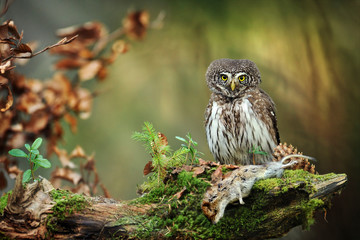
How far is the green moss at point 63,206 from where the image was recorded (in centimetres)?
153

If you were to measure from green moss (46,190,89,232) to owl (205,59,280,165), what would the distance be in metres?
1.10

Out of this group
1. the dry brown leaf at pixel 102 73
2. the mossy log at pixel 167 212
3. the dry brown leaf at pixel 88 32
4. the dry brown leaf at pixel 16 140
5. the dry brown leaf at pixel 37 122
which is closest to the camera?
the mossy log at pixel 167 212

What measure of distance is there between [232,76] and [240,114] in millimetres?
235

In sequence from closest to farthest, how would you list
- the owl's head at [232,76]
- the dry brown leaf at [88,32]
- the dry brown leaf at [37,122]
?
1. the owl's head at [232,76]
2. the dry brown leaf at [37,122]
3. the dry brown leaf at [88,32]

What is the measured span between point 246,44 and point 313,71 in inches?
27.3

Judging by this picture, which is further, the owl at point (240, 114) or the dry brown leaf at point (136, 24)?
the dry brown leaf at point (136, 24)

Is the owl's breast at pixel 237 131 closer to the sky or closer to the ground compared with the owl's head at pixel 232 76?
closer to the ground

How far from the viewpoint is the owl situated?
2.37 m

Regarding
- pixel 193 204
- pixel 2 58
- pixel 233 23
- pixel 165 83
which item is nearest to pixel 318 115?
pixel 233 23

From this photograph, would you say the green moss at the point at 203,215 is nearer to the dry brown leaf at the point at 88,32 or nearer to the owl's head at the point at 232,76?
the owl's head at the point at 232,76

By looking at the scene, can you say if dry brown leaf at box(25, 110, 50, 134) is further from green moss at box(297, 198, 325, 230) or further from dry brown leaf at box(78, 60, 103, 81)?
green moss at box(297, 198, 325, 230)

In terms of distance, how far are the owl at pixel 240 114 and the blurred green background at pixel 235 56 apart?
112 cm

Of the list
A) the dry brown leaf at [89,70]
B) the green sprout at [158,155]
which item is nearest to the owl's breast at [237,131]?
the green sprout at [158,155]

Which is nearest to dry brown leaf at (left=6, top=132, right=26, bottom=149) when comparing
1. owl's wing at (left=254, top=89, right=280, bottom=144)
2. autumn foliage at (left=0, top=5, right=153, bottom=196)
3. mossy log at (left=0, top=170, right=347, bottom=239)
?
autumn foliage at (left=0, top=5, right=153, bottom=196)
